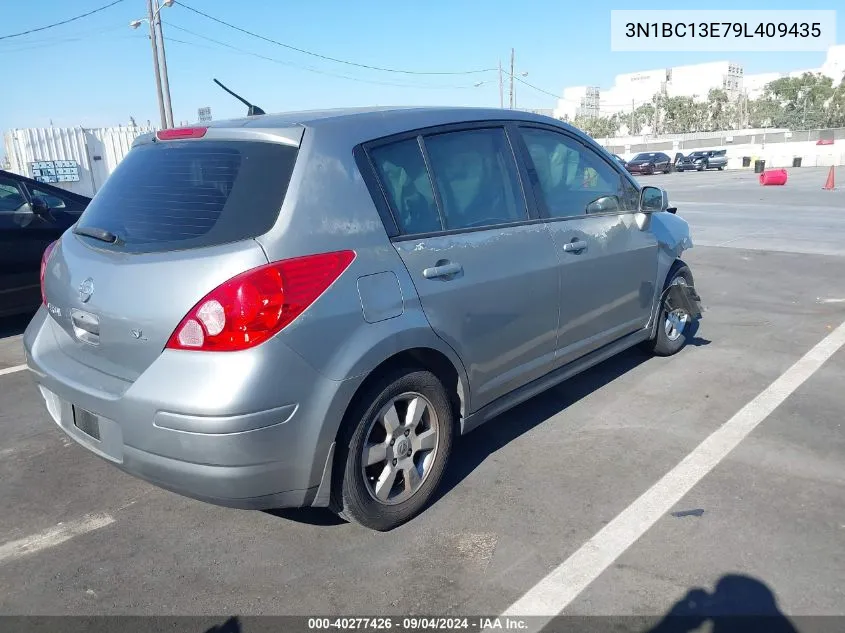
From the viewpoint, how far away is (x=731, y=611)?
8.16 ft

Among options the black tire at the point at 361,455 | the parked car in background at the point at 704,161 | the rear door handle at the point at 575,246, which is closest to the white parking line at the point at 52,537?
the black tire at the point at 361,455

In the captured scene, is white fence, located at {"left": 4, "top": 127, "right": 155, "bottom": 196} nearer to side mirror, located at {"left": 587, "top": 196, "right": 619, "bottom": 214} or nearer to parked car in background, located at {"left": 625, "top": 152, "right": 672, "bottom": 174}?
side mirror, located at {"left": 587, "top": 196, "right": 619, "bottom": 214}

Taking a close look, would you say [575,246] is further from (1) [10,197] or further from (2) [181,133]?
(1) [10,197]

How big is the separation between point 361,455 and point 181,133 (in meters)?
1.69

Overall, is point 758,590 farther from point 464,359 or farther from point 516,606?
point 464,359

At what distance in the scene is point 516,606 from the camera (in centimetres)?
254

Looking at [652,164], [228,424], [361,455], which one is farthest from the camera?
[652,164]

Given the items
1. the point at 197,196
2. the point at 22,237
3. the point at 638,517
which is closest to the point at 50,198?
the point at 22,237

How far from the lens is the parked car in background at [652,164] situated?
42.0 m

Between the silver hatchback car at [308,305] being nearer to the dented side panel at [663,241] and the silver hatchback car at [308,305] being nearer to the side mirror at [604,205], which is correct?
the side mirror at [604,205]

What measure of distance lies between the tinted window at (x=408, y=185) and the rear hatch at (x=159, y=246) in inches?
17.7

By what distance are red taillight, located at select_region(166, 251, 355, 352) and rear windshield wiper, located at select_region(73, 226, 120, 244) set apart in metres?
0.69

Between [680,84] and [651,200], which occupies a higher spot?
[680,84]

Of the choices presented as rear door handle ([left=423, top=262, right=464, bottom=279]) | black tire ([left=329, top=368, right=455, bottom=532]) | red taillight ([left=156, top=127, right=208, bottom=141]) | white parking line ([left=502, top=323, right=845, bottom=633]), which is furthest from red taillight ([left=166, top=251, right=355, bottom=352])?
white parking line ([left=502, top=323, right=845, bottom=633])
